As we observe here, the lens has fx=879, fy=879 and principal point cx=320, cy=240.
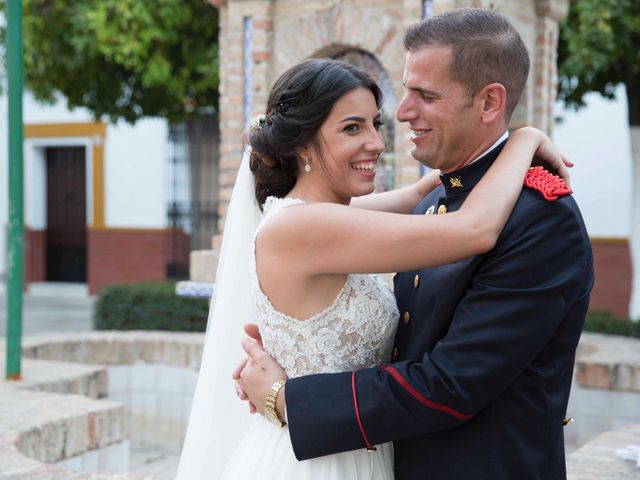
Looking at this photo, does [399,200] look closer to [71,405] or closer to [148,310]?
[71,405]

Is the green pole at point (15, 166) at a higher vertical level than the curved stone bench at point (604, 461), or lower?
higher

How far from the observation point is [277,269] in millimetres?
2107

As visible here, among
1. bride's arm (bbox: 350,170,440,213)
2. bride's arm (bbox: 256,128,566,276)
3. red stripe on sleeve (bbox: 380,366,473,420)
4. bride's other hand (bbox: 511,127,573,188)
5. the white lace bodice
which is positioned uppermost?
bride's other hand (bbox: 511,127,573,188)

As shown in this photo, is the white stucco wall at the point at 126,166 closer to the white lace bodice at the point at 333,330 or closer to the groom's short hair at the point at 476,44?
the white lace bodice at the point at 333,330

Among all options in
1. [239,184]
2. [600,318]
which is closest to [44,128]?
[600,318]

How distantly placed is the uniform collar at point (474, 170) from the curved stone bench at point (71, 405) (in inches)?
78.5

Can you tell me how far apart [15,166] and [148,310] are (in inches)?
156

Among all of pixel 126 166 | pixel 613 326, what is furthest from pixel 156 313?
pixel 126 166

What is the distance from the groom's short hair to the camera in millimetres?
1968

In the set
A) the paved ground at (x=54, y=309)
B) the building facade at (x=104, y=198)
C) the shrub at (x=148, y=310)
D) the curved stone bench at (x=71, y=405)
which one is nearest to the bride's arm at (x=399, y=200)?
the curved stone bench at (x=71, y=405)

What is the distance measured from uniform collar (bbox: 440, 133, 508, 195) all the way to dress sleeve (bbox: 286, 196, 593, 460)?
0.23m

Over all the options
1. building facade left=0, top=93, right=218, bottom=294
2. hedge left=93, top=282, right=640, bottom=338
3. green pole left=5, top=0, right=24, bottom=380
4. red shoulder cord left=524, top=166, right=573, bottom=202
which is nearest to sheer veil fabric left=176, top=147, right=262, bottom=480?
red shoulder cord left=524, top=166, right=573, bottom=202

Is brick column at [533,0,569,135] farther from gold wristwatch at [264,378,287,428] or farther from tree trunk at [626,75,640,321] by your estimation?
gold wristwatch at [264,378,287,428]

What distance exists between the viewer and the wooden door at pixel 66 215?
Result: 17.1 m
